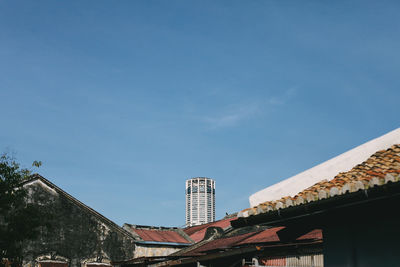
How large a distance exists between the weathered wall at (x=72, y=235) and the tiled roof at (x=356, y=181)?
1946 cm

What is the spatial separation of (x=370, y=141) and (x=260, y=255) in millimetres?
6075

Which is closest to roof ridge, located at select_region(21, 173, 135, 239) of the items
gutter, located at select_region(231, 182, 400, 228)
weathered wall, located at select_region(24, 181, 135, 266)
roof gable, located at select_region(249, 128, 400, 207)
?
weathered wall, located at select_region(24, 181, 135, 266)

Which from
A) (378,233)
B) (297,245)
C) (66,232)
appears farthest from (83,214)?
(378,233)

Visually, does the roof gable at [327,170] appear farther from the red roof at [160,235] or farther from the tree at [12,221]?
the red roof at [160,235]

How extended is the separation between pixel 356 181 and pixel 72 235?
21693 millimetres

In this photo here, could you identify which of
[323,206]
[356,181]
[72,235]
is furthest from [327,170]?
[72,235]

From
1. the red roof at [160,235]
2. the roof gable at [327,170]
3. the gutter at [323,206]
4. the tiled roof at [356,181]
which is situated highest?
the roof gable at [327,170]

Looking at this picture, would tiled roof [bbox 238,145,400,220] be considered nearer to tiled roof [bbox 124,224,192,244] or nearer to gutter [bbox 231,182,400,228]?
gutter [bbox 231,182,400,228]

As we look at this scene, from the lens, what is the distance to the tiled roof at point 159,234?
27.9 meters

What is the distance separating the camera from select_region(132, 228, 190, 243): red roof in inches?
1106

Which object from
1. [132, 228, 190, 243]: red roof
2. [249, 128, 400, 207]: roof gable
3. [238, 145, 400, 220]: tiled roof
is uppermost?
[249, 128, 400, 207]: roof gable

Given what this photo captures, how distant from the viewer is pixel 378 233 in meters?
5.52

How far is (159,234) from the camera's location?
29609mm

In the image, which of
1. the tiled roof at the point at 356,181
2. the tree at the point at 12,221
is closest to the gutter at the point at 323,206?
the tiled roof at the point at 356,181
